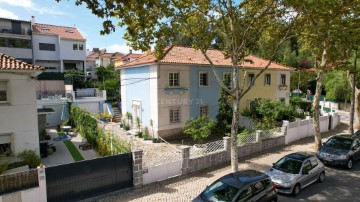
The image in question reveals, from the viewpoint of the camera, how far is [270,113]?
21.6 m

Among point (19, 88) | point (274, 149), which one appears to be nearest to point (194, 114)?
point (274, 149)

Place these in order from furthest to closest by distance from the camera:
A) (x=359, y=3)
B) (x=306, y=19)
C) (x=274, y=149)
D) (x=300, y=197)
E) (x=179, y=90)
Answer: (x=179, y=90) → (x=274, y=149) → (x=306, y=19) → (x=359, y=3) → (x=300, y=197)

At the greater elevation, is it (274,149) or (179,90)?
(179,90)

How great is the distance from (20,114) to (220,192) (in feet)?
37.3

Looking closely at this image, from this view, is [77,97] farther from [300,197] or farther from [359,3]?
[359,3]

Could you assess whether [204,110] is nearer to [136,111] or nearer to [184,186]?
[136,111]

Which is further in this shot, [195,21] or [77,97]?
[77,97]

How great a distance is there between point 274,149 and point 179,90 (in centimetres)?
879

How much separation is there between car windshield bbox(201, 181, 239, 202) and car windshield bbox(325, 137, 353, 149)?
32.4ft

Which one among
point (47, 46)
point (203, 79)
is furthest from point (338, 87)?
point (47, 46)

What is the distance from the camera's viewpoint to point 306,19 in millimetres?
13703

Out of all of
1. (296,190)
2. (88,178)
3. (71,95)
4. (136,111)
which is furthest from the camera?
(71,95)

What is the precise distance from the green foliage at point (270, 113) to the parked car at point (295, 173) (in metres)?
7.95

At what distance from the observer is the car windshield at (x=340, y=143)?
47.6 feet
